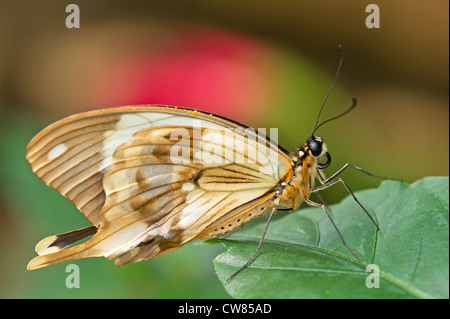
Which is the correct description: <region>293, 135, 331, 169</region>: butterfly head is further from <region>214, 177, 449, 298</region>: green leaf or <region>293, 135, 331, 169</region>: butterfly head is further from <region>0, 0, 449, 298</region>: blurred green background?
<region>0, 0, 449, 298</region>: blurred green background

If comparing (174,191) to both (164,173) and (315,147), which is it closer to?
(164,173)

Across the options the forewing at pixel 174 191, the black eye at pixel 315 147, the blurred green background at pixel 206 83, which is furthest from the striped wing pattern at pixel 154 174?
the blurred green background at pixel 206 83

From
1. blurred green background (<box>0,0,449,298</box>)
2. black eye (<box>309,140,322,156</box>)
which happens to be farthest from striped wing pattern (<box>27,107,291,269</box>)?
blurred green background (<box>0,0,449,298</box>)

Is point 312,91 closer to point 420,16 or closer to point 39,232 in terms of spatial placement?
point 420,16

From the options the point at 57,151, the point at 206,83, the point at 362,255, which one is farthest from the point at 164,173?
the point at 206,83
